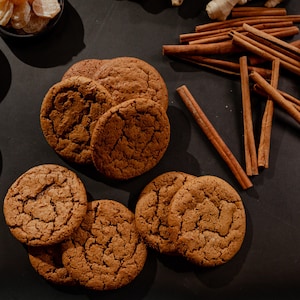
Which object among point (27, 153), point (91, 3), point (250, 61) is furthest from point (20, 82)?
point (250, 61)

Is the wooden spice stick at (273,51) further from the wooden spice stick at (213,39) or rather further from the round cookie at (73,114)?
the round cookie at (73,114)

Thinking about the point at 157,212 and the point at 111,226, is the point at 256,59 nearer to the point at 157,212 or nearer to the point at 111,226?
the point at 157,212

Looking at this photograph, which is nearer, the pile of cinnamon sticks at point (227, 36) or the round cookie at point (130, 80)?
the round cookie at point (130, 80)

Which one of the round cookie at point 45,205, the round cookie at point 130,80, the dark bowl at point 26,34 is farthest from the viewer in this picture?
the dark bowl at point 26,34

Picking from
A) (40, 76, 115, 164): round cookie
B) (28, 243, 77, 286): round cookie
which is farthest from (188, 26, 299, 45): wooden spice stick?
(28, 243, 77, 286): round cookie

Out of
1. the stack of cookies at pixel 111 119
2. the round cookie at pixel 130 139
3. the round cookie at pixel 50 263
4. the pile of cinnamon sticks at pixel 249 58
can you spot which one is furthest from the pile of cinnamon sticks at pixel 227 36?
the round cookie at pixel 50 263

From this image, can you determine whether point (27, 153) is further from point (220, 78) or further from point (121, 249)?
point (220, 78)
